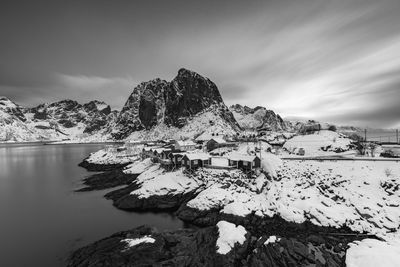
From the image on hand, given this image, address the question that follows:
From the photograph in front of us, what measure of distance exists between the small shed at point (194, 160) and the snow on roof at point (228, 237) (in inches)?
943

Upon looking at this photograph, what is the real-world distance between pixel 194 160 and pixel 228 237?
2684 cm

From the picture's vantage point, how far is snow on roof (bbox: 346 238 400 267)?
729 inches

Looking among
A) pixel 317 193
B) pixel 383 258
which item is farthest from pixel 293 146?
pixel 383 258

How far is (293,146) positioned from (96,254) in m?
57.8

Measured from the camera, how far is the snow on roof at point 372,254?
18516mm

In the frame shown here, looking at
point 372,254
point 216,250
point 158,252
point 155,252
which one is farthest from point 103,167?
point 372,254

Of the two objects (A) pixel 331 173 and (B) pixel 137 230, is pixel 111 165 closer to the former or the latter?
(B) pixel 137 230

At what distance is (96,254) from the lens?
22.8 metres

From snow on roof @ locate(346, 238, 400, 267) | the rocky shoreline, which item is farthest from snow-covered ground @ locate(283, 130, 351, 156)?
snow on roof @ locate(346, 238, 400, 267)

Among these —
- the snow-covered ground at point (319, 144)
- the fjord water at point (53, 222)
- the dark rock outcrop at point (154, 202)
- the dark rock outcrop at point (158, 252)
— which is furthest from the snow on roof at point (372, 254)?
the snow-covered ground at point (319, 144)

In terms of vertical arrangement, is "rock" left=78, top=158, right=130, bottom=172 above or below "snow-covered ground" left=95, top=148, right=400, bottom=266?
below

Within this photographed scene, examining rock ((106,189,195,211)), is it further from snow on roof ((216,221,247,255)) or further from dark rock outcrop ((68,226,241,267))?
snow on roof ((216,221,247,255))

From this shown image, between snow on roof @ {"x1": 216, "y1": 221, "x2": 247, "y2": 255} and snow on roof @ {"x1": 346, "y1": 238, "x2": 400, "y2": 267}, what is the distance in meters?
9.80

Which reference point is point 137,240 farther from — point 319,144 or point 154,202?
point 319,144
